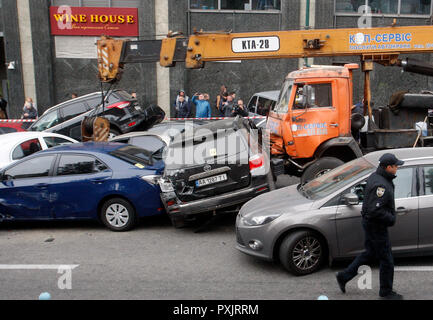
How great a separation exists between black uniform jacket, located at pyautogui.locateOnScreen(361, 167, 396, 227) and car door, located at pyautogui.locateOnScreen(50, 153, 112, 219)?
4667 millimetres

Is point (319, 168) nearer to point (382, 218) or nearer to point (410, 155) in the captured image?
point (410, 155)

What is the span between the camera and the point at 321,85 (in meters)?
8.99

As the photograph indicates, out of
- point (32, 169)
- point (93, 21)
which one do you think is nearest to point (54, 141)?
point (32, 169)

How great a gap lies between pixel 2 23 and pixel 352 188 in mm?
18791

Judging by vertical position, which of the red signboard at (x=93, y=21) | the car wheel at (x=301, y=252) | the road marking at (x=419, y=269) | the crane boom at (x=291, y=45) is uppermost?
the red signboard at (x=93, y=21)

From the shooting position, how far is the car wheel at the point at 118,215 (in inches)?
324

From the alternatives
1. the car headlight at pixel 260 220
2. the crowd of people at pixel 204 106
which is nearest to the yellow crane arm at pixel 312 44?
the car headlight at pixel 260 220

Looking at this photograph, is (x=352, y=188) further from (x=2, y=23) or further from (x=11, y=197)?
(x=2, y=23)

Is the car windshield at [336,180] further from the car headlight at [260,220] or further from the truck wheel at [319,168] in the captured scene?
the truck wheel at [319,168]

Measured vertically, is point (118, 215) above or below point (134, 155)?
below

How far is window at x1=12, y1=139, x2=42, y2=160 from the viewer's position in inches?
390

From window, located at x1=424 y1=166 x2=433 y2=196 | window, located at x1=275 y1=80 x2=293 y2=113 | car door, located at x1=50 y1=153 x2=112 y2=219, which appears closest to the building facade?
window, located at x1=275 y1=80 x2=293 y2=113

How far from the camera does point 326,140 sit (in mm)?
9055

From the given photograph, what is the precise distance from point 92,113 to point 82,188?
6254mm
